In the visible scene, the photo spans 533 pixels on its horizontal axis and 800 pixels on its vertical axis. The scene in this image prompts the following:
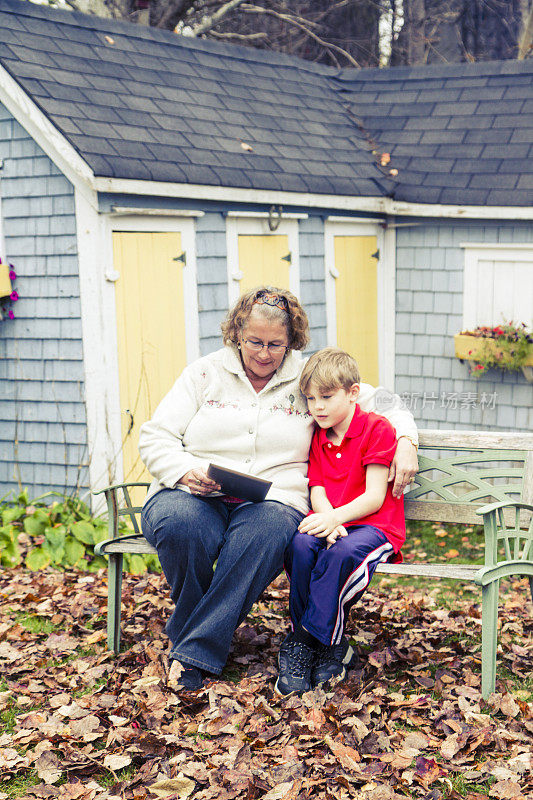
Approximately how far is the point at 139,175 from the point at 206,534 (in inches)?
135

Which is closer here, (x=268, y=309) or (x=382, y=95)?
(x=268, y=309)

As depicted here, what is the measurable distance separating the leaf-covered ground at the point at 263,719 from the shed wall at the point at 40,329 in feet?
6.75

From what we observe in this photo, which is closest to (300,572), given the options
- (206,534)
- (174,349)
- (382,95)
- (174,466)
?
(206,534)

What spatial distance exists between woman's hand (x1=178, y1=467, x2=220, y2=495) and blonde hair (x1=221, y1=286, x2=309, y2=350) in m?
0.68

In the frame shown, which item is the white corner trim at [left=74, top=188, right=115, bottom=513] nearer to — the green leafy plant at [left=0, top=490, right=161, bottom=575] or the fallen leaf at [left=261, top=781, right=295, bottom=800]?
the green leafy plant at [left=0, top=490, right=161, bottom=575]

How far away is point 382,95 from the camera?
10.4 metres

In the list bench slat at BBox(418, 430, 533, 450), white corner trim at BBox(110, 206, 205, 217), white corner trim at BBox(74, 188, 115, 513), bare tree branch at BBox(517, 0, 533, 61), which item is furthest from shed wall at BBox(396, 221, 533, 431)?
bare tree branch at BBox(517, 0, 533, 61)

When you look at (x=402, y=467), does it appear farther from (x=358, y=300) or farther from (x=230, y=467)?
(x=358, y=300)

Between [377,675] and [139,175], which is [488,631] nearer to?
[377,675]

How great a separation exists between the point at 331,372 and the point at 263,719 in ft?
4.77

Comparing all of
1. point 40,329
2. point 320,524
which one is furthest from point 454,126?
point 320,524

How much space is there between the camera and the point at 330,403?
12.9ft

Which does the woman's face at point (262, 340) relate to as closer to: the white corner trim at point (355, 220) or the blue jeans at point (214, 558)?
the blue jeans at point (214, 558)

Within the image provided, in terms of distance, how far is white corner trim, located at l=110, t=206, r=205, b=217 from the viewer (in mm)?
6426
